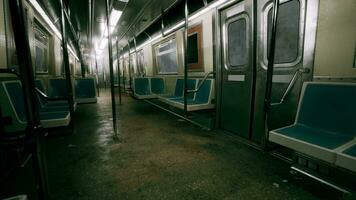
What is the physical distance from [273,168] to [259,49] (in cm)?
166

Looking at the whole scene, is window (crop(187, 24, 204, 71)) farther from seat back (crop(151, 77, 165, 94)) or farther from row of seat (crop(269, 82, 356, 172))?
row of seat (crop(269, 82, 356, 172))

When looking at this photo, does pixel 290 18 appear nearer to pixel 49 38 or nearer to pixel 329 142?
pixel 329 142

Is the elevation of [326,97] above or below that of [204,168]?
above

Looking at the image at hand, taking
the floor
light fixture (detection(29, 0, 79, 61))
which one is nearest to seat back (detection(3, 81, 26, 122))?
the floor

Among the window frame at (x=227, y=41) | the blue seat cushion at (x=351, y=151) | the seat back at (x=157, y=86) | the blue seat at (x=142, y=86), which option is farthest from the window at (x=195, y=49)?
the blue seat cushion at (x=351, y=151)

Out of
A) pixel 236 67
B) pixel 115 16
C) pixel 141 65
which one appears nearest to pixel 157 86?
pixel 115 16

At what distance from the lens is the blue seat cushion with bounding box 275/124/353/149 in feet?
4.80

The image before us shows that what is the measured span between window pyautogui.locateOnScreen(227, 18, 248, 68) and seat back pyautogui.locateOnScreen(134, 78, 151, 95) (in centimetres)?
346

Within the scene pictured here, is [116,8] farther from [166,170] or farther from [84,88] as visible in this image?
[166,170]

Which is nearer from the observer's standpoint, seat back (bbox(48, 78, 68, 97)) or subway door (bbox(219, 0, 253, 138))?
subway door (bbox(219, 0, 253, 138))

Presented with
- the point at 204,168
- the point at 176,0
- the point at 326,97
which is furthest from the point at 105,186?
the point at 176,0

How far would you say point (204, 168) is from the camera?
2064mm

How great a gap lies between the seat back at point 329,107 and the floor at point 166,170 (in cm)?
58

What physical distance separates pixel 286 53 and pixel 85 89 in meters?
4.90
